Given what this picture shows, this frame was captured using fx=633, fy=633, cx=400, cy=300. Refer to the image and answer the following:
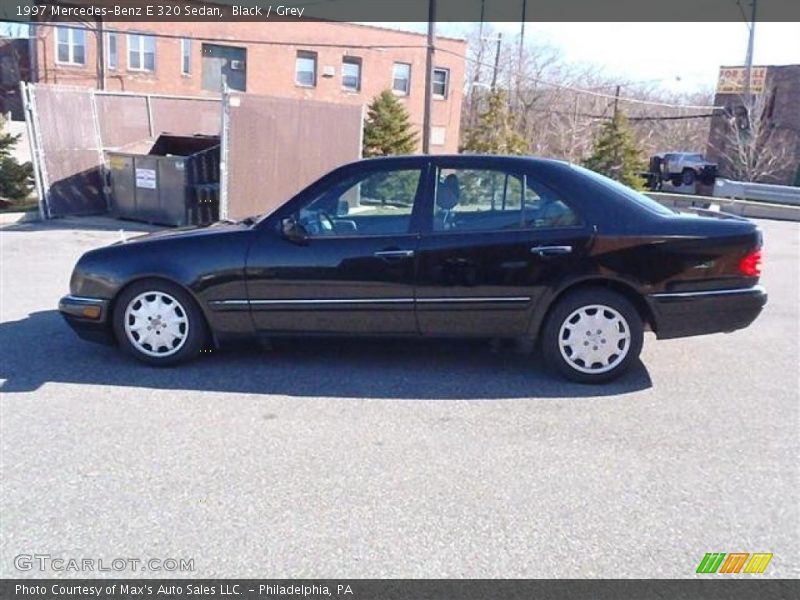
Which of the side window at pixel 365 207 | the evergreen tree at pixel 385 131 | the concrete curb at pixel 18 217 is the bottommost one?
the concrete curb at pixel 18 217

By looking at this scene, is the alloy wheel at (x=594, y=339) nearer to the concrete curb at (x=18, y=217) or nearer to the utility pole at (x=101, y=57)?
the concrete curb at (x=18, y=217)

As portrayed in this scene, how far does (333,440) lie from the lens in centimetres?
361

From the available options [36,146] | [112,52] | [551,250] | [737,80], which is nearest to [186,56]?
[112,52]

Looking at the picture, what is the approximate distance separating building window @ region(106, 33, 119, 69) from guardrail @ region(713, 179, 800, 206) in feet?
81.2

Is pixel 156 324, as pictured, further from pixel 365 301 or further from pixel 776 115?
pixel 776 115

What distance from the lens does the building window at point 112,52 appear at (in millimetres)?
26125

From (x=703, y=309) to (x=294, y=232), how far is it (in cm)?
291

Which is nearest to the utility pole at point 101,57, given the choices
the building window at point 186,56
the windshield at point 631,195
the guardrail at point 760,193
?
the building window at point 186,56

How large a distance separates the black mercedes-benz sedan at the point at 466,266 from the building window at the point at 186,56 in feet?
86.1

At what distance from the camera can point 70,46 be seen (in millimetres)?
25828

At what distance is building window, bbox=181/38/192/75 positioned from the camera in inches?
1086

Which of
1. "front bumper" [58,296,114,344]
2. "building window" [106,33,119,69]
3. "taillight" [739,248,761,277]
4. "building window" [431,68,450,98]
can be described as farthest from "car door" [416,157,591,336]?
"building window" [431,68,450,98]

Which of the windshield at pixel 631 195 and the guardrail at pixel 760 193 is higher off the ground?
the windshield at pixel 631 195
